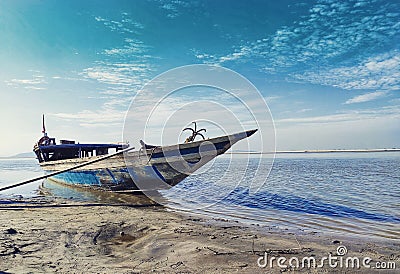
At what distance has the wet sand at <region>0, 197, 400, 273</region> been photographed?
469 cm

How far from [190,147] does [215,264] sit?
7.29m

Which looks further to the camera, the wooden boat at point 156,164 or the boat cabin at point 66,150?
the boat cabin at point 66,150

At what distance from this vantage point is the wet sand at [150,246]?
4.69 m

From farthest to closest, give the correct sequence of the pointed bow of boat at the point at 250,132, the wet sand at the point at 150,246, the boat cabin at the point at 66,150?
1. the boat cabin at the point at 66,150
2. the pointed bow of boat at the point at 250,132
3. the wet sand at the point at 150,246

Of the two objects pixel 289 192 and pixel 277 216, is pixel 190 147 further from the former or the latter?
pixel 289 192

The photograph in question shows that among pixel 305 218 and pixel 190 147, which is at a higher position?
pixel 190 147

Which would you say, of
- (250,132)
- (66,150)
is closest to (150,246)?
(250,132)

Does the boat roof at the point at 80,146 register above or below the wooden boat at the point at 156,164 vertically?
above

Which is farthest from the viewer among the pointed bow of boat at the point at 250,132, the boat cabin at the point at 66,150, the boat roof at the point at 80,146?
the boat cabin at the point at 66,150

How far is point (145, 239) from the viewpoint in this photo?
256 inches

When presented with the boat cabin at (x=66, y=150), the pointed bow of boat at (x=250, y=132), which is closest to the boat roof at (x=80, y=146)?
the boat cabin at (x=66, y=150)

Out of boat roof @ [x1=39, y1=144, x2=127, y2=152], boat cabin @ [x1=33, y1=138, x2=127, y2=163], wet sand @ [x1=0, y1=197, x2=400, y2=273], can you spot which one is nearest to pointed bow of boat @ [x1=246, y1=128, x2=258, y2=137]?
wet sand @ [x1=0, y1=197, x2=400, y2=273]

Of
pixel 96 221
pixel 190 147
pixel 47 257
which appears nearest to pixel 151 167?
pixel 190 147

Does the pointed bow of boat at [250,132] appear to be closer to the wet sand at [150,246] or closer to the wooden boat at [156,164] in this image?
the wooden boat at [156,164]
